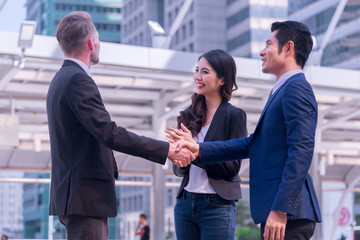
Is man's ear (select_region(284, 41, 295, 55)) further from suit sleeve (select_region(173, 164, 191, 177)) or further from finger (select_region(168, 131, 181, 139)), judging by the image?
suit sleeve (select_region(173, 164, 191, 177))

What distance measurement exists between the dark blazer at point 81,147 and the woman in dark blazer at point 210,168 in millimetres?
730

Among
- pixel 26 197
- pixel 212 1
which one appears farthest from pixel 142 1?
pixel 26 197

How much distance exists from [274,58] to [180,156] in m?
0.83

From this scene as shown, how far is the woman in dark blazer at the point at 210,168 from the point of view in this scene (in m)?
4.69

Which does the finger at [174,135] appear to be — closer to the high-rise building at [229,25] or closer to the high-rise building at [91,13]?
the high-rise building at [229,25]

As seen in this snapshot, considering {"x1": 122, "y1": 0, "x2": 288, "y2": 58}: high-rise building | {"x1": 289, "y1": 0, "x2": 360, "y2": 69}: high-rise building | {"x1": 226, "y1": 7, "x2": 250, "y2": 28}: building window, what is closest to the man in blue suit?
{"x1": 289, "y1": 0, "x2": 360, "y2": 69}: high-rise building

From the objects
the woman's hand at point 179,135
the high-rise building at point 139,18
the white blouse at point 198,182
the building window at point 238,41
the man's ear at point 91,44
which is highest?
the high-rise building at point 139,18

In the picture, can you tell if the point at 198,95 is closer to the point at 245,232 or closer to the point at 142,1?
the point at 245,232

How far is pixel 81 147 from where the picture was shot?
4.02 meters

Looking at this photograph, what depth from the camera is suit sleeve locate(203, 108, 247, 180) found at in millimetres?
4762

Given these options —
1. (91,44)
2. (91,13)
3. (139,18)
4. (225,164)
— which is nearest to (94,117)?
(91,44)

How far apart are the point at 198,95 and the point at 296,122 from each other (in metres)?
1.35

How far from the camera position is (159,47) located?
15648 mm

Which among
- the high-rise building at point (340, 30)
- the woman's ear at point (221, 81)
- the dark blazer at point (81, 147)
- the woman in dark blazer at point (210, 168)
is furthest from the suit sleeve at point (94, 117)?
the high-rise building at point (340, 30)
